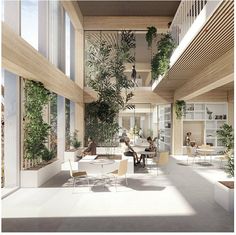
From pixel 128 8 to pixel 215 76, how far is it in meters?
7.22

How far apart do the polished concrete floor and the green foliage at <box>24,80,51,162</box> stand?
3.34 ft

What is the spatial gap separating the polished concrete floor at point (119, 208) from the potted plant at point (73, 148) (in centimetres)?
393

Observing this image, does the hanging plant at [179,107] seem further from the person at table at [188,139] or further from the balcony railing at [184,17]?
the balcony railing at [184,17]

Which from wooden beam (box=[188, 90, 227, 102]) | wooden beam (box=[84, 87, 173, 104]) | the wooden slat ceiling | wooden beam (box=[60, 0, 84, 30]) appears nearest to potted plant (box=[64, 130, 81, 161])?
wooden beam (box=[84, 87, 173, 104])

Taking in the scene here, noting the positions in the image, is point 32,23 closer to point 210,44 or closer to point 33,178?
point 33,178

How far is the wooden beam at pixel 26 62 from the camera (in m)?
5.21

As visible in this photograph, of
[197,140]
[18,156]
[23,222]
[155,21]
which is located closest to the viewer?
[23,222]

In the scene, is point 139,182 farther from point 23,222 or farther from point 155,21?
point 155,21

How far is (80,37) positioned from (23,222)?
11.9 metres

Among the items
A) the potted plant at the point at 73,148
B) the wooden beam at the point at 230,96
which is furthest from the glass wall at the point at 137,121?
the potted plant at the point at 73,148

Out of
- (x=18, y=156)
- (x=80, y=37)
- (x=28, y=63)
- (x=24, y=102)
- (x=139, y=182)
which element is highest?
(x=80, y=37)

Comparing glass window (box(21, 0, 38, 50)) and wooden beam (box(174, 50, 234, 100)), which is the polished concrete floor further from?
glass window (box(21, 0, 38, 50))

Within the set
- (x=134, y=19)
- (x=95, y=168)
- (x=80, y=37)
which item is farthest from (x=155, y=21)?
(x=95, y=168)

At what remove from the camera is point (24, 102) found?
767 cm
